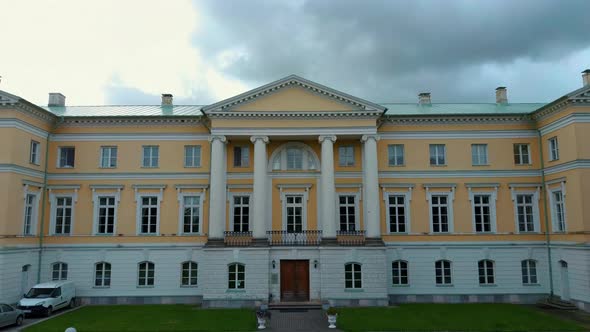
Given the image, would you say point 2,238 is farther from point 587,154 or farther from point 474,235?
point 587,154

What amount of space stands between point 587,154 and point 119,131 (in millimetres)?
29088


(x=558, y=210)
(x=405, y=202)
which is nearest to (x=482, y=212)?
(x=558, y=210)

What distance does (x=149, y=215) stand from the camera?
2983 centimetres

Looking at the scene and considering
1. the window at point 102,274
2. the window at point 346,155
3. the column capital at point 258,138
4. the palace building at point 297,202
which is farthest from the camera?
the window at point 346,155

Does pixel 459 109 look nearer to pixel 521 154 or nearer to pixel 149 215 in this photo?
pixel 521 154

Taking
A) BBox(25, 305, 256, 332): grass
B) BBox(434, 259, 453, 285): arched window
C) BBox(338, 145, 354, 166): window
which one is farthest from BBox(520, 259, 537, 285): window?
BBox(25, 305, 256, 332): grass

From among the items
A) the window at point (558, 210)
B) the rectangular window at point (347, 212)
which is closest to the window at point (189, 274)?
the rectangular window at point (347, 212)

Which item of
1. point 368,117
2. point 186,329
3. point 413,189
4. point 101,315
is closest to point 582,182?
point 413,189

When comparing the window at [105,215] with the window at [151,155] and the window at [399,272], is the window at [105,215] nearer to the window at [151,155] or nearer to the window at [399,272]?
the window at [151,155]

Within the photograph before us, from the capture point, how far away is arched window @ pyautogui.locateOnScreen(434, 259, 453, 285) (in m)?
29.2

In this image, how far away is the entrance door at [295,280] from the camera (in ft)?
90.7

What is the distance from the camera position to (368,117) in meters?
28.8

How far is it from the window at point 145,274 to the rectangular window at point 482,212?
70.6 feet

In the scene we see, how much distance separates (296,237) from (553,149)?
56.8 feet
